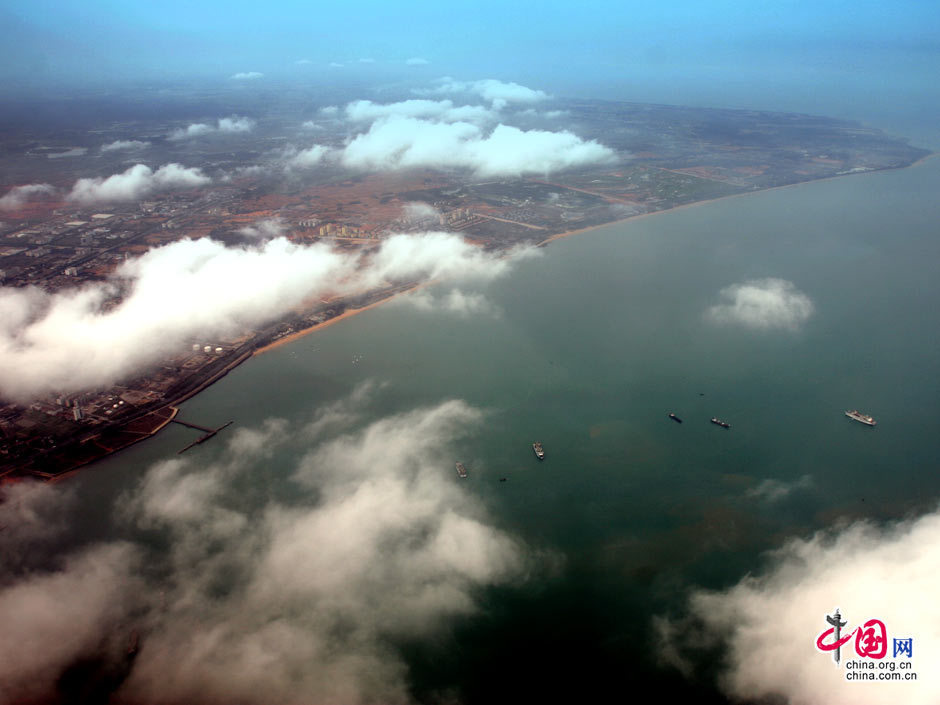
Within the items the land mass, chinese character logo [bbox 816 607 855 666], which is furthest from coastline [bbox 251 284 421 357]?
chinese character logo [bbox 816 607 855 666]

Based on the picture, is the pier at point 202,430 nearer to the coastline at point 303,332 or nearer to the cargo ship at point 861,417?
the coastline at point 303,332

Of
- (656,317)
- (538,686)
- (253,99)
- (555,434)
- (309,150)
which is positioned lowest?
(538,686)

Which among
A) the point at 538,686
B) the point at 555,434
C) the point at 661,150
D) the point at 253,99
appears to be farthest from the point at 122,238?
the point at 253,99

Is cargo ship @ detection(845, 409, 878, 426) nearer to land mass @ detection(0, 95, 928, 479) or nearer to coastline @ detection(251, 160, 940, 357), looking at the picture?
coastline @ detection(251, 160, 940, 357)

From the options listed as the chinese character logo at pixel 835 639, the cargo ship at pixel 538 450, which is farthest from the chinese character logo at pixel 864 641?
the cargo ship at pixel 538 450

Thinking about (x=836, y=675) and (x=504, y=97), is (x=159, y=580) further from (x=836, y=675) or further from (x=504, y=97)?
(x=504, y=97)

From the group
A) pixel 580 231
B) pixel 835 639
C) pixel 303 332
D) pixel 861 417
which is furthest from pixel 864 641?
pixel 580 231

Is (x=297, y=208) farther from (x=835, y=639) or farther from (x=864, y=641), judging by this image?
(x=864, y=641)
